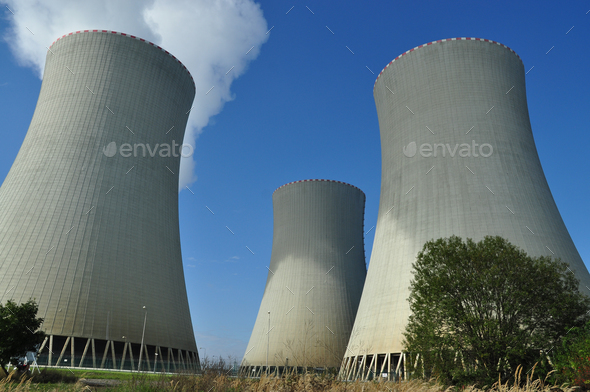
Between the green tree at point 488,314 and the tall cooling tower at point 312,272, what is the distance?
13579 millimetres

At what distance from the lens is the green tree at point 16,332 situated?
11.7 metres

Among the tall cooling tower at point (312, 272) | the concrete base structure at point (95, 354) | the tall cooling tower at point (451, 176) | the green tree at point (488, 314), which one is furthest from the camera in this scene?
the tall cooling tower at point (312, 272)

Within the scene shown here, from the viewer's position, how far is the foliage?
8055mm

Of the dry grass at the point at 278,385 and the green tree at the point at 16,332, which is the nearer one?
the dry grass at the point at 278,385

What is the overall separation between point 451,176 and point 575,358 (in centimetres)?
766

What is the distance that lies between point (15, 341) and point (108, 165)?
7.55 m

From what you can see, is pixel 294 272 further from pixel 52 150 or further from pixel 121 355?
pixel 52 150

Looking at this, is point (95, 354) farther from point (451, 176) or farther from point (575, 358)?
point (575, 358)

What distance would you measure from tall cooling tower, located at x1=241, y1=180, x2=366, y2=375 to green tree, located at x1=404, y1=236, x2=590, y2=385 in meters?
13.6

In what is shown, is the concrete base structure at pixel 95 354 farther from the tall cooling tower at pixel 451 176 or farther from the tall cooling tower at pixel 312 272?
the tall cooling tower at pixel 312 272

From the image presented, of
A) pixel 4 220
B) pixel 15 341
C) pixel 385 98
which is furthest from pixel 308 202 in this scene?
pixel 15 341

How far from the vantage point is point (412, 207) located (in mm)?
15820

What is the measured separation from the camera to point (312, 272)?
2544 centimetres

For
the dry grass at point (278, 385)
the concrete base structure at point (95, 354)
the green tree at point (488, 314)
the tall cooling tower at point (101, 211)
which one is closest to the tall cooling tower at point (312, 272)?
the tall cooling tower at point (101, 211)
